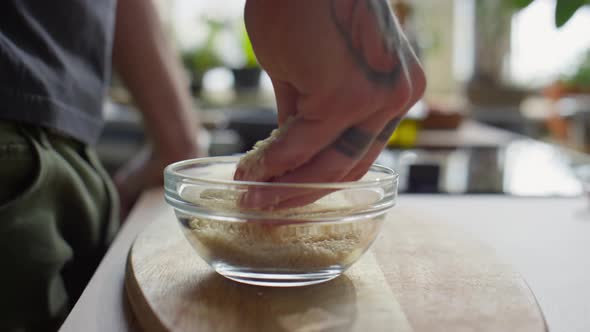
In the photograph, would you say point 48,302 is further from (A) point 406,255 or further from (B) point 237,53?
(B) point 237,53

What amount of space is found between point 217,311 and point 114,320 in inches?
3.1

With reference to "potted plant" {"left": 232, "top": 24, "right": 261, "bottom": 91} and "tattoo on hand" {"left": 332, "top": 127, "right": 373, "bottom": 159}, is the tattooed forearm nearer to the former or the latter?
"tattoo on hand" {"left": 332, "top": 127, "right": 373, "bottom": 159}

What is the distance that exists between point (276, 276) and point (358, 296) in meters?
0.06

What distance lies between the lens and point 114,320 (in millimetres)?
395

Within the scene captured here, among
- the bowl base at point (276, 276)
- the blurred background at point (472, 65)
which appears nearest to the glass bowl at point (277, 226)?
Result: the bowl base at point (276, 276)

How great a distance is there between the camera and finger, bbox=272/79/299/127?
41 cm

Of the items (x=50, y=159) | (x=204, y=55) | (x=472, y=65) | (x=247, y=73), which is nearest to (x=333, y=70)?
(x=50, y=159)

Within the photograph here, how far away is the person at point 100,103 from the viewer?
361mm

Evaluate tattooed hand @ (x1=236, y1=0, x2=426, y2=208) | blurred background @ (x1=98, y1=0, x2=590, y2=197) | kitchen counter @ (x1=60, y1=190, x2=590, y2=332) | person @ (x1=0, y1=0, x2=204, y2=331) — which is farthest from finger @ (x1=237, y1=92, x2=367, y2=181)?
blurred background @ (x1=98, y1=0, x2=590, y2=197)

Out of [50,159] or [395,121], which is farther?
[50,159]

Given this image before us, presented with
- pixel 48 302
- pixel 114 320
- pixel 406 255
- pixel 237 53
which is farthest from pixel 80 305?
pixel 237 53

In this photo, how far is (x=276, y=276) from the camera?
16.1 inches

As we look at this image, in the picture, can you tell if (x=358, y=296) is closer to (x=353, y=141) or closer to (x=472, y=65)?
(x=353, y=141)

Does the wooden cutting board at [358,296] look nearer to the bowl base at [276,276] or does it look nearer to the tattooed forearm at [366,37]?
the bowl base at [276,276]
